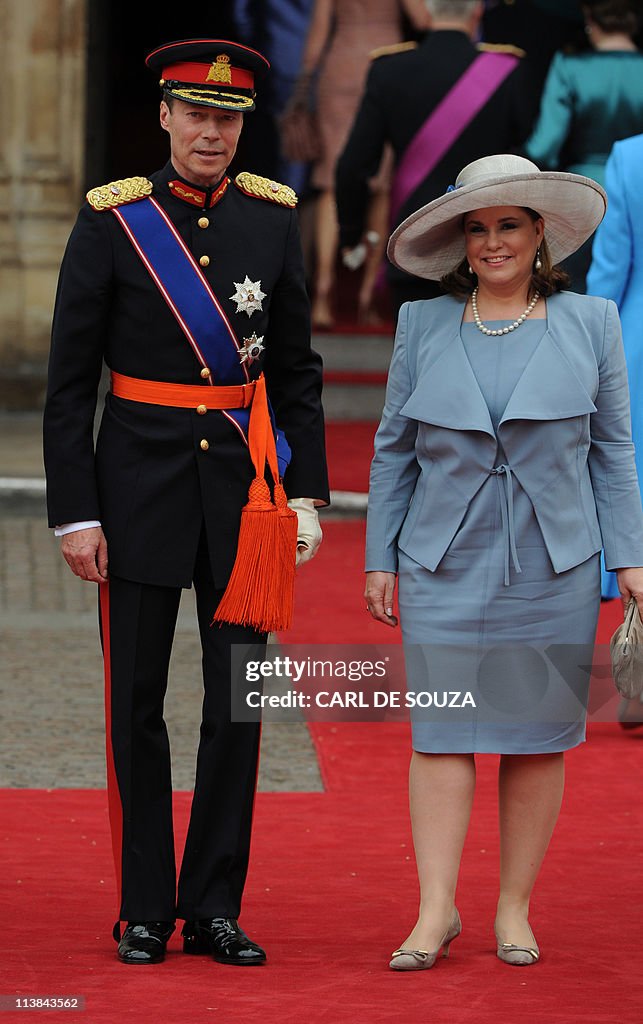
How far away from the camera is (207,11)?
16922 mm

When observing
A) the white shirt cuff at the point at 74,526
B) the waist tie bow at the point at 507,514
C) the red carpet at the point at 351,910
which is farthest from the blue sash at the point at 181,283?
the red carpet at the point at 351,910

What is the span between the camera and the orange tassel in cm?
447

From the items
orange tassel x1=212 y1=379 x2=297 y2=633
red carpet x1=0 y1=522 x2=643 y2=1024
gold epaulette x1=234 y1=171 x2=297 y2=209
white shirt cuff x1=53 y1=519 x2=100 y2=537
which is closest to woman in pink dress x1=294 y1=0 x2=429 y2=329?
red carpet x1=0 y1=522 x2=643 y2=1024

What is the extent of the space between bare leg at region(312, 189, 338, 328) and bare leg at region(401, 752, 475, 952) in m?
9.00

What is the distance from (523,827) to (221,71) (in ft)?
5.41

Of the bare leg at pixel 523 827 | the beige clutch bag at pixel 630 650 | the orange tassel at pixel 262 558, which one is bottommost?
the bare leg at pixel 523 827

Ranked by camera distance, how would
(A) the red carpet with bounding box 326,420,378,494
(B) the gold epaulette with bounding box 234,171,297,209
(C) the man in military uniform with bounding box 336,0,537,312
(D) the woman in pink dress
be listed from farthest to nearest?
(D) the woman in pink dress → (A) the red carpet with bounding box 326,420,378,494 → (C) the man in military uniform with bounding box 336,0,537,312 → (B) the gold epaulette with bounding box 234,171,297,209

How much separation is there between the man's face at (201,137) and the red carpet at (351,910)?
1.60m

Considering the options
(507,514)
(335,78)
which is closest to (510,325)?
(507,514)

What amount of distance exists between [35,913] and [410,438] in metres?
1.32

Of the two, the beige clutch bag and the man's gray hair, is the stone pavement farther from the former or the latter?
the man's gray hair

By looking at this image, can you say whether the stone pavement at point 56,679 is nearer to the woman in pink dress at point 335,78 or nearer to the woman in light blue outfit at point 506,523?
the woman in light blue outfit at point 506,523

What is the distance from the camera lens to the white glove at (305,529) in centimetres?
465

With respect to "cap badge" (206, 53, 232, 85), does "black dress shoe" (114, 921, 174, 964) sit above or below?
below
